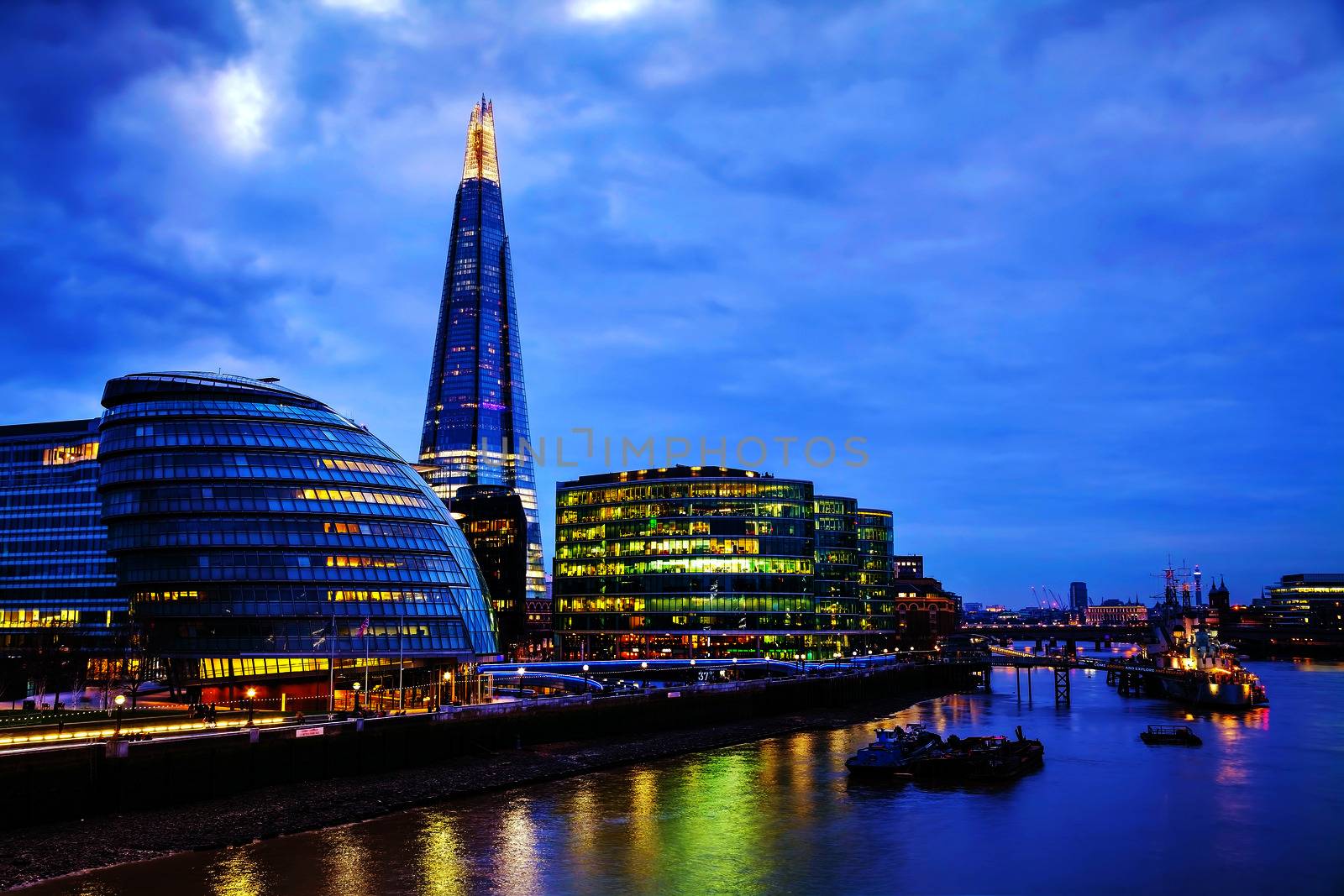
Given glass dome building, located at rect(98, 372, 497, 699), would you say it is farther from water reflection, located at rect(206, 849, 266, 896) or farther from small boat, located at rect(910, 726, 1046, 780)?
small boat, located at rect(910, 726, 1046, 780)

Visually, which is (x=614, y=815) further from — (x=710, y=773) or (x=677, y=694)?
(x=677, y=694)

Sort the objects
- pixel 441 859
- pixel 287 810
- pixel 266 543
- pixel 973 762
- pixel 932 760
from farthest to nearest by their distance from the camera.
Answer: pixel 266 543
pixel 932 760
pixel 973 762
pixel 287 810
pixel 441 859

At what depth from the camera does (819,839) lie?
5562 centimetres

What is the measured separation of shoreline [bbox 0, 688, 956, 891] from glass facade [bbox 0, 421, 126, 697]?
69070 mm

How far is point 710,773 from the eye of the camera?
7812cm

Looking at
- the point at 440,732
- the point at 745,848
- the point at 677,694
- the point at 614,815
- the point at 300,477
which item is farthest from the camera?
the point at 677,694

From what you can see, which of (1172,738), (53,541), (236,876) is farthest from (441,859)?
(53,541)

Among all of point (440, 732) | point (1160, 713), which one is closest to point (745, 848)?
point (440, 732)

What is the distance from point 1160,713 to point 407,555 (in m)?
95.8

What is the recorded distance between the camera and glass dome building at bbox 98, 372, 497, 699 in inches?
3723

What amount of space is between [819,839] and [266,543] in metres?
61.6

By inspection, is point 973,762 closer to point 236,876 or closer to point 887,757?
point 887,757

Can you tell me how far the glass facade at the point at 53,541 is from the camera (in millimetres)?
130750

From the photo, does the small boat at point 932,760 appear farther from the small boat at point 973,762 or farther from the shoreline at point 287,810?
the shoreline at point 287,810
